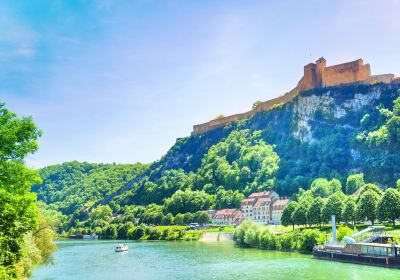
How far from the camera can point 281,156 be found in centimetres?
11288

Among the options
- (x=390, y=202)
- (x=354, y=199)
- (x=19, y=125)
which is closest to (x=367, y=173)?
(x=354, y=199)

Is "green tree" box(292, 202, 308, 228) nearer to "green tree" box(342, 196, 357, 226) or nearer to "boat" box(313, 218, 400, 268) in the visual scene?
"green tree" box(342, 196, 357, 226)

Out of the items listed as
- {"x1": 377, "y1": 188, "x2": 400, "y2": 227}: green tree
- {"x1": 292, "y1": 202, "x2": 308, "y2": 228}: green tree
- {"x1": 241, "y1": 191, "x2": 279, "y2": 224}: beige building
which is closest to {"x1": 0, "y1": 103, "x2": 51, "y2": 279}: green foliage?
{"x1": 377, "y1": 188, "x2": 400, "y2": 227}: green tree

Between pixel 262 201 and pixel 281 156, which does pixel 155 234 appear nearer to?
pixel 262 201

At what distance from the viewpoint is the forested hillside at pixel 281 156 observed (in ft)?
299

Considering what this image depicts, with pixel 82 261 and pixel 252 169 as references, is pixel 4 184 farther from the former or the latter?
pixel 252 169

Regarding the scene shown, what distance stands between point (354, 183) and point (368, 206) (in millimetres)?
29971

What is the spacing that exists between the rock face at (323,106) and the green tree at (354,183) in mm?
25073

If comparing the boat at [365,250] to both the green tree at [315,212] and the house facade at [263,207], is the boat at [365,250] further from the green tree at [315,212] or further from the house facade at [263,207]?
the house facade at [263,207]

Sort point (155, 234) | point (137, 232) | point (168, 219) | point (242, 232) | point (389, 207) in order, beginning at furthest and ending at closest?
1. point (168, 219)
2. point (137, 232)
3. point (155, 234)
4. point (242, 232)
5. point (389, 207)

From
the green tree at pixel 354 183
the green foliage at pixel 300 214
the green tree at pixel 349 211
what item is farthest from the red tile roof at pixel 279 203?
the green tree at pixel 349 211

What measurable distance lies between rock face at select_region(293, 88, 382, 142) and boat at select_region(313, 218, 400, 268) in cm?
6072

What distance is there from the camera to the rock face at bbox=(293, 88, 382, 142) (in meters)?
102

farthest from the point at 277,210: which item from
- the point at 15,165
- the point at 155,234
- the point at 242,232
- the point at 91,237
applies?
the point at 15,165
